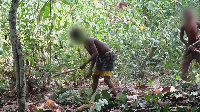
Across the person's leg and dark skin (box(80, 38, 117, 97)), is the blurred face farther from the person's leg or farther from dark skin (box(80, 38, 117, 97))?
the person's leg

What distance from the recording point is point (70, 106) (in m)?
3.79

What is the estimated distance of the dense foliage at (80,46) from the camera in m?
4.46

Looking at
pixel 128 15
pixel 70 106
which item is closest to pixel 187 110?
pixel 70 106

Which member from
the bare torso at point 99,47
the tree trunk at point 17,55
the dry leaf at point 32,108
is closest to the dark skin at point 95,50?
the bare torso at point 99,47

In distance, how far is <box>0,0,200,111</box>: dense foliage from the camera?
4457 millimetres

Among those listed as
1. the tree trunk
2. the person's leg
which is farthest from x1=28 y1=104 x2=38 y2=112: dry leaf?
the person's leg

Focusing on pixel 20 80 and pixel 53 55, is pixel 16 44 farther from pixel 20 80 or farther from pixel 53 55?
pixel 53 55

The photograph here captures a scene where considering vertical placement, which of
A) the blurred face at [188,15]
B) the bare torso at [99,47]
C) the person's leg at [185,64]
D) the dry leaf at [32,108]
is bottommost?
the dry leaf at [32,108]

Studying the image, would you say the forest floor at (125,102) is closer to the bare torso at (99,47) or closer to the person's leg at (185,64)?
the bare torso at (99,47)

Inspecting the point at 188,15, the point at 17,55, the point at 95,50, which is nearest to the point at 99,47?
the point at 95,50

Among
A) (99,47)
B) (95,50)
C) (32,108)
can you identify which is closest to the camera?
(32,108)

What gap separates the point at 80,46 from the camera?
15.1ft

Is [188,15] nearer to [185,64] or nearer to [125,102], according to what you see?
[125,102]

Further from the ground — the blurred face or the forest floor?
the blurred face
